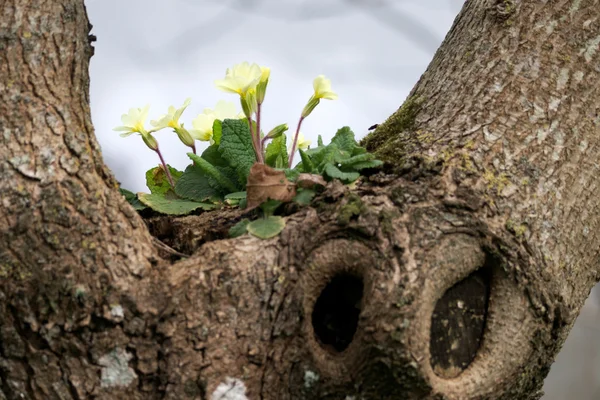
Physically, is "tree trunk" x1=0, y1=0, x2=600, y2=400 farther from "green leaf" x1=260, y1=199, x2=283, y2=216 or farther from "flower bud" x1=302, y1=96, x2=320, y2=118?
Answer: "flower bud" x1=302, y1=96, x2=320, y2=118

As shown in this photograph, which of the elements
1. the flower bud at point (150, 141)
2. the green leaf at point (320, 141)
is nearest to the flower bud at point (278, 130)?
the green leaf at point (320, 141)

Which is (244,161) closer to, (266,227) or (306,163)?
(306,163)

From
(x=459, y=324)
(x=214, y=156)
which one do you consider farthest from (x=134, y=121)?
(x=459, y=324)

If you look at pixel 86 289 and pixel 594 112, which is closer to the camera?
pixel 86 289

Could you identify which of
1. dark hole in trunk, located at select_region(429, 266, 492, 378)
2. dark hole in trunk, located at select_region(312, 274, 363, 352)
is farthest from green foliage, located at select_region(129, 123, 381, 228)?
dark hole in trunk, located at select_region(429, 266, 492, 378)

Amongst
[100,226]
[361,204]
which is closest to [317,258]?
[361,204]

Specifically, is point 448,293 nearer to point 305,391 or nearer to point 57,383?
point 305,391
